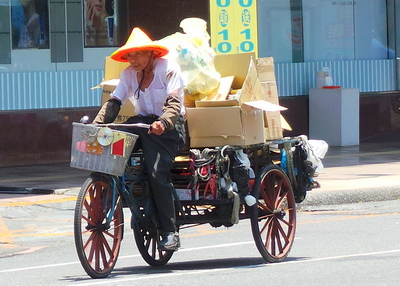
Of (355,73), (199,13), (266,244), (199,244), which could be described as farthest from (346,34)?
(266,244)

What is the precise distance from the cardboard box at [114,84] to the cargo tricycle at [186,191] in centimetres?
74

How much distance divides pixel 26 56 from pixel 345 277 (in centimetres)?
988

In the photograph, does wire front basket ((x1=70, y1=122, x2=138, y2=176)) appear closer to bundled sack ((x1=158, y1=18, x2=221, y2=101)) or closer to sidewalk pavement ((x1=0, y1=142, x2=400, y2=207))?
bundled sack ((x1=158, y1=18, x2=221, y2=101))

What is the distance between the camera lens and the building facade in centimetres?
1556

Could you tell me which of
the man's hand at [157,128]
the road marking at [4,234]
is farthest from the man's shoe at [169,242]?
the road marking at [4,234]

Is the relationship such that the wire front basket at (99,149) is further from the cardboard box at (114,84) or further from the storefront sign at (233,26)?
the storefront sign at (233,26)

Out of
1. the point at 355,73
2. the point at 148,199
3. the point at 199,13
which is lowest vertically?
the point at 148,199

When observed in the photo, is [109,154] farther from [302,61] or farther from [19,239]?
[302,61]

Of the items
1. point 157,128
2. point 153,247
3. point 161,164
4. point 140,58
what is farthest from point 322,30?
point 157,128

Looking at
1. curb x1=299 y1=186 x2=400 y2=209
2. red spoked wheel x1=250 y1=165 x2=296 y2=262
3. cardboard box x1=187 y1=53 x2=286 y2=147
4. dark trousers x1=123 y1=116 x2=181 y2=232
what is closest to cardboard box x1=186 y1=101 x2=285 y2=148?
cardboard box x1=187 y1=53 x2=286 y2=147

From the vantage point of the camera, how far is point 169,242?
7195mm

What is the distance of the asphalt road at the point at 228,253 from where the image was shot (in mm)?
7020

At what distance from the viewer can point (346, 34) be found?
1933 centimetres

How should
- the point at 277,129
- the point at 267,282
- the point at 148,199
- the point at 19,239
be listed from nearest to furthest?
the point at 267,282
the point at 148,199
the point at 277,129
the point at 19,239
